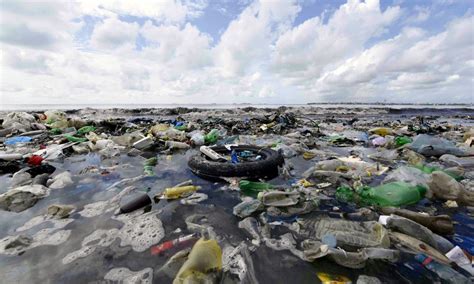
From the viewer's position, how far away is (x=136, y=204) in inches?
107

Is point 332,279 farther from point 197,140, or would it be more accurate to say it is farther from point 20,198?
point 197,140

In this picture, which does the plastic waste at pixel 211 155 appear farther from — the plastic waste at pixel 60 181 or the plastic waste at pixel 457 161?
the plastic waste at pixel 457 161

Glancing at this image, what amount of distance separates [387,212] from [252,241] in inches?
60.4

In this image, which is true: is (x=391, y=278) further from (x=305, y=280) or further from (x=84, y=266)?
(x=84, y=266)

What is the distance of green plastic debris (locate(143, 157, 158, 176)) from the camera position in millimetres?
4093

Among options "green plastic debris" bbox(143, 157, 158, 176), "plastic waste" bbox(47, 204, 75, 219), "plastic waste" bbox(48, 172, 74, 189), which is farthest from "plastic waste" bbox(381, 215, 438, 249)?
"plastic waste" bbox(48, 172, 74, 189)

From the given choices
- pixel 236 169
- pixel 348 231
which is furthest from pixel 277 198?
pixel 236 169

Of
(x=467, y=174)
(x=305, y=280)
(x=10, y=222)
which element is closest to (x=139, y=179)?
(x=10, y=222)

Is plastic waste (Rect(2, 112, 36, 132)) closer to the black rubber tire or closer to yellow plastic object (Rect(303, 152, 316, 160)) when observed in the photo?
the black rubber tire

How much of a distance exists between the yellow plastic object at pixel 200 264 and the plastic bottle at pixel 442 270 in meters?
1.52

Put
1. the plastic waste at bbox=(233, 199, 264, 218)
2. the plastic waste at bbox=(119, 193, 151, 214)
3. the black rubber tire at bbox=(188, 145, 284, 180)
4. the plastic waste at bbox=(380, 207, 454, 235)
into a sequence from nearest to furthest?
the plastic waste at bbox=(380, 207, 454, 235) → the plastic waste at bbox=(233, 199, 264, 218) → the plastic waste at bbox=(119, 193, 151, 214) → the black rubber tire at bbox=(188, 145, 284, 180)

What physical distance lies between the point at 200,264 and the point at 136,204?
1463 millimetres

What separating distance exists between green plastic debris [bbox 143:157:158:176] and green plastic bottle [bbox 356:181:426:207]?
320 cm

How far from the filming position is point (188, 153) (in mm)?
5723
